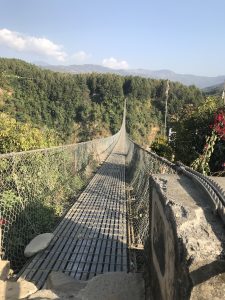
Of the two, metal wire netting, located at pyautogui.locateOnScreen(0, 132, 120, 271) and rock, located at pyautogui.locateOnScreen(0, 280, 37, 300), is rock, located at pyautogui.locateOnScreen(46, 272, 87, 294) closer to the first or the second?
rock, located at pyautogui.locateOnScreen(0, 280, 37, 300)

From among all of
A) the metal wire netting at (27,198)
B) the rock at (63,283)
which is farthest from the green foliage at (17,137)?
the rock at (63,283)

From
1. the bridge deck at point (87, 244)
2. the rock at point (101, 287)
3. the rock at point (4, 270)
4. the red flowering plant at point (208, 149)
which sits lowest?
the bridge deck at point (87, 244)

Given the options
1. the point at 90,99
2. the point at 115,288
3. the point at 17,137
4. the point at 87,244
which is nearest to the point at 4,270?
the point at 115,288

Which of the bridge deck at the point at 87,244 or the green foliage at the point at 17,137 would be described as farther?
the green foliage at the point at 17,137

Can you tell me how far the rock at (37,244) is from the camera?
4.95 meters

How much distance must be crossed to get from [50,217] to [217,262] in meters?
4.78

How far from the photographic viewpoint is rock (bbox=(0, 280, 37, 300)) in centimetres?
355

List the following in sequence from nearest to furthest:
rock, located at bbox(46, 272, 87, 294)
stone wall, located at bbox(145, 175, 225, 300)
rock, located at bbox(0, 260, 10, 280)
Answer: stone wall, located at bbox(145, 175, 225, 300) < rock, located at bbox(46, 272, 87, 294) < rock, located at bbox(0, 260, 10, 280)

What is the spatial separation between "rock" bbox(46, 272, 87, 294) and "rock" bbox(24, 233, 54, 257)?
950mm

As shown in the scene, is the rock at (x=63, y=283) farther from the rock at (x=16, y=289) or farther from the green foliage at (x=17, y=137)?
the green foliage at (x=17, y=137)

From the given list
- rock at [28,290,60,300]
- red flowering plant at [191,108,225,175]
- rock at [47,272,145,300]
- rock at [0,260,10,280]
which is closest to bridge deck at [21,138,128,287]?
rock at [0,260,10,280]

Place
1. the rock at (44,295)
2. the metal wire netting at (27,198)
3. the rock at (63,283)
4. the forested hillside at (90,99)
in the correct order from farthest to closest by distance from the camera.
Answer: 1. the forested hillside at (90,99)
2. the metal wire netting at (27,198)
3. the rock at (63,283)
4. the rock at (44,295)

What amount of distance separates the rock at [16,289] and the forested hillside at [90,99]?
236 feet

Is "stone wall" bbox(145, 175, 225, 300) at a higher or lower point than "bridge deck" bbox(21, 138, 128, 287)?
higher
